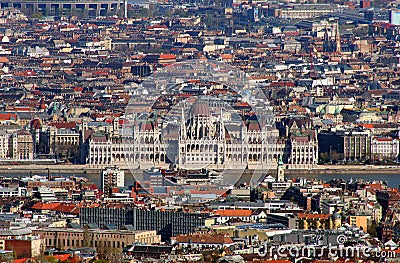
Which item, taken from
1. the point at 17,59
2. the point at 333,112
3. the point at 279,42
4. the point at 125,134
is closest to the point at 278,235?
the point at 125,134

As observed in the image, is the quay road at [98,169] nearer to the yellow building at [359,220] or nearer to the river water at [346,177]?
the river water at [346,177]

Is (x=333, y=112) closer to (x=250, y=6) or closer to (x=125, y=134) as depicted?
(x=125, y=134)


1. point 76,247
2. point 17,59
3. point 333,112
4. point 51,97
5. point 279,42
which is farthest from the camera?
point 279,42

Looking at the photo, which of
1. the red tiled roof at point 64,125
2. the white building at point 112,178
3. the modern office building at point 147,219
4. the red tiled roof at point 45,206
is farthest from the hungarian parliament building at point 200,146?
the modern office building at point 147,219

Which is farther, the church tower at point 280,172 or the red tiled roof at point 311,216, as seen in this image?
the church tower at point 280,172

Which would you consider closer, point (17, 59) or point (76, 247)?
point (76, 247)
